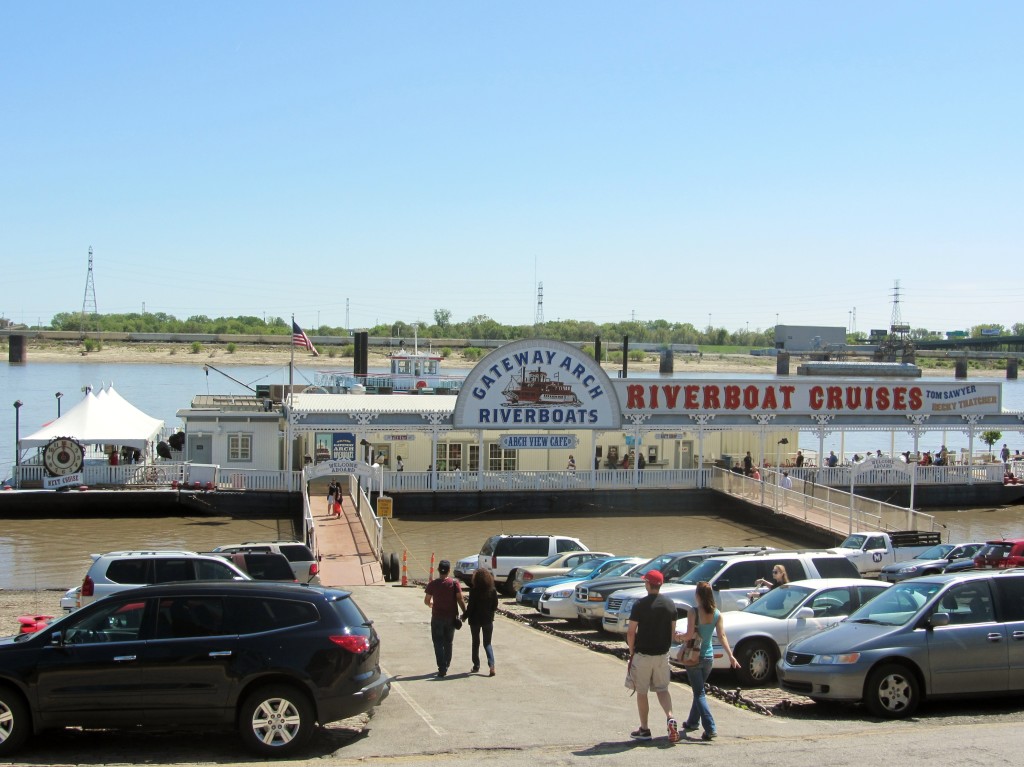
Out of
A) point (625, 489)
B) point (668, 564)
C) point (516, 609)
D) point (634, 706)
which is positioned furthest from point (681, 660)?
point (625, 489)

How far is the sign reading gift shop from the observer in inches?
1633

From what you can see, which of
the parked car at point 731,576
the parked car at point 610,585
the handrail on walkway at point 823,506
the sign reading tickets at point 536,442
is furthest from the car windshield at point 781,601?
the sign reading tickets at point 536,442

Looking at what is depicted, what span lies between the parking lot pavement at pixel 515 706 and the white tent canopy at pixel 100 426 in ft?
81.1

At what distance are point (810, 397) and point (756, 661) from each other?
101 ft

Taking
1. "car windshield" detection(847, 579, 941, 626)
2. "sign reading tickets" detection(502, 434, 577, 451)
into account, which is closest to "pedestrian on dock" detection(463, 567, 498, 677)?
"car windshield" detection(847, 579, 941, 626)

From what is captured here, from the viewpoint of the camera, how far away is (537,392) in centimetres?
4031

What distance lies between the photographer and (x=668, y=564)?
1841 centimetres

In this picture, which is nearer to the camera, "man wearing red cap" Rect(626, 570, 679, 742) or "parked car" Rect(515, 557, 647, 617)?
"man wearing red cap" Rect(626, 570, 679, 742)

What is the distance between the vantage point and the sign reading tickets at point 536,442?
4006 cm

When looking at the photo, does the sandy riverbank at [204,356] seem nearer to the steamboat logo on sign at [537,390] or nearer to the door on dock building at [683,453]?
the door on dock building at [683,453]

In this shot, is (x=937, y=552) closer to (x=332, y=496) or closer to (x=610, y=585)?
(x=610, y=585)

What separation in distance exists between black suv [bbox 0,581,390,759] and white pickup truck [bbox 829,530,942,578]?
18.6m

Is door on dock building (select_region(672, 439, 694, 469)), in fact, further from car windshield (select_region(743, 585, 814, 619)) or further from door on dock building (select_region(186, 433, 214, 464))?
car windshield (select_region(743, 585, 814, 619))

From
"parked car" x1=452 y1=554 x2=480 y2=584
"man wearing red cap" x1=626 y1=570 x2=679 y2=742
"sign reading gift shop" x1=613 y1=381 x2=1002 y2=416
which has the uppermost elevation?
"sign reading gift shop" x1=613 y1=381 x2=1002 y2=416
